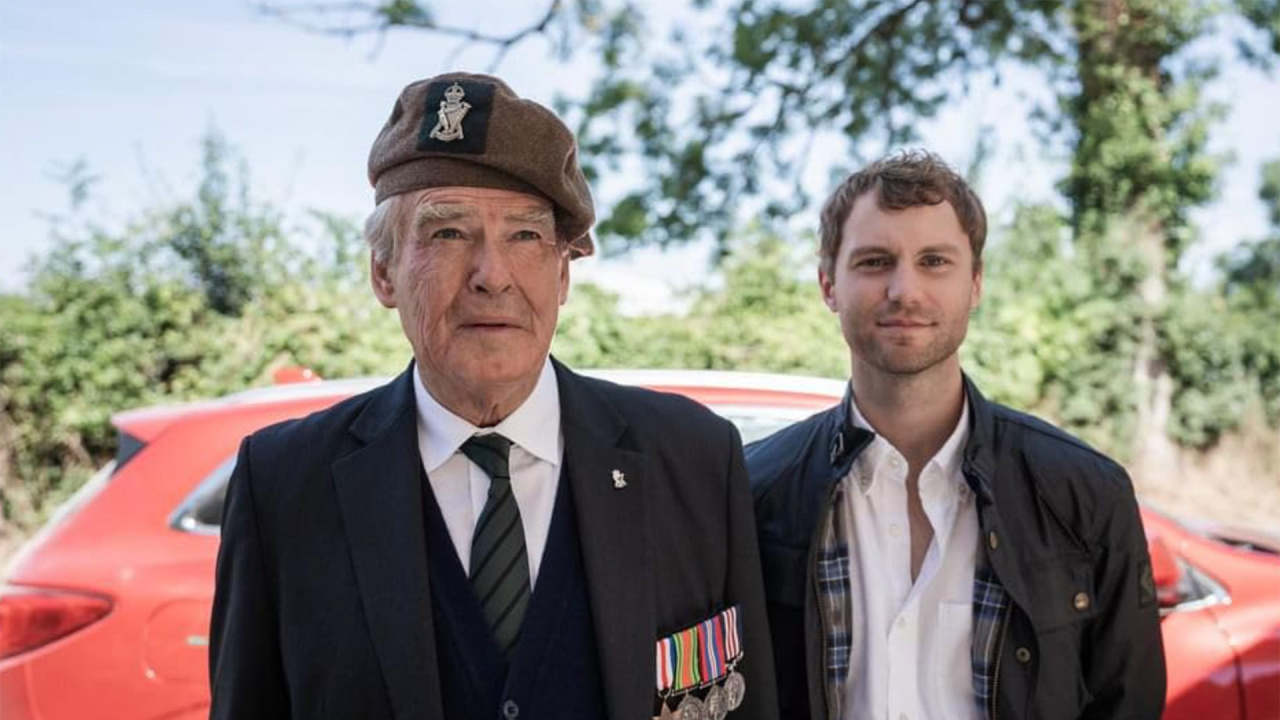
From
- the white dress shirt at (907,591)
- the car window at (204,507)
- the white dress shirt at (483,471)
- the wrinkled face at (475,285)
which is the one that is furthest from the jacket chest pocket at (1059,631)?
the car window at (204,507)

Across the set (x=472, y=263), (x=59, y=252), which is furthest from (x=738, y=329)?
(x=472, y=263)

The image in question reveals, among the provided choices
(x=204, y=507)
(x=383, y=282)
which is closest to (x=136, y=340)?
(x=204, y=507)

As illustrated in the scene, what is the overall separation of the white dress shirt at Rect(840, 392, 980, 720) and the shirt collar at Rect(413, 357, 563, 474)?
67cm

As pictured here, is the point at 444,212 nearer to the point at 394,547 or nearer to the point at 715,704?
the point at 394,547

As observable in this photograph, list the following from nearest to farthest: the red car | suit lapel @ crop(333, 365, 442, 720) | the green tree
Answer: suit lapel @ crop(333, 365, 442, 720) < the red car < the green tree

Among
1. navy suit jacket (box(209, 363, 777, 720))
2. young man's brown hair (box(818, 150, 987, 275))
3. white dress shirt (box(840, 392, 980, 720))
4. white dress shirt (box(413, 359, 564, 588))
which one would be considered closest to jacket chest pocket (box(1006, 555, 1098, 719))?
white dress shirt (box(840, 392, 980, 720))

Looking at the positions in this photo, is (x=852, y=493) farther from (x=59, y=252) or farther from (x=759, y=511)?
(x=59, y=252)

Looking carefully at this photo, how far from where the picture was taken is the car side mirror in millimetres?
3085

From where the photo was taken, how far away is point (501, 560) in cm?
165

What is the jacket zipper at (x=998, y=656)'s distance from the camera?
1905 mm

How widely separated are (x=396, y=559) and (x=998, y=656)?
42.4 inches

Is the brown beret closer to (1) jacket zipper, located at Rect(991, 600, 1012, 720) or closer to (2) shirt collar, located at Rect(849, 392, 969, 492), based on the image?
(2) shirt collar, located at Rect(849, 392, 969, 492)

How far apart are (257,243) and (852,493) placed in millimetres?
6801

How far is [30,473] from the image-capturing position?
25.2 feet
